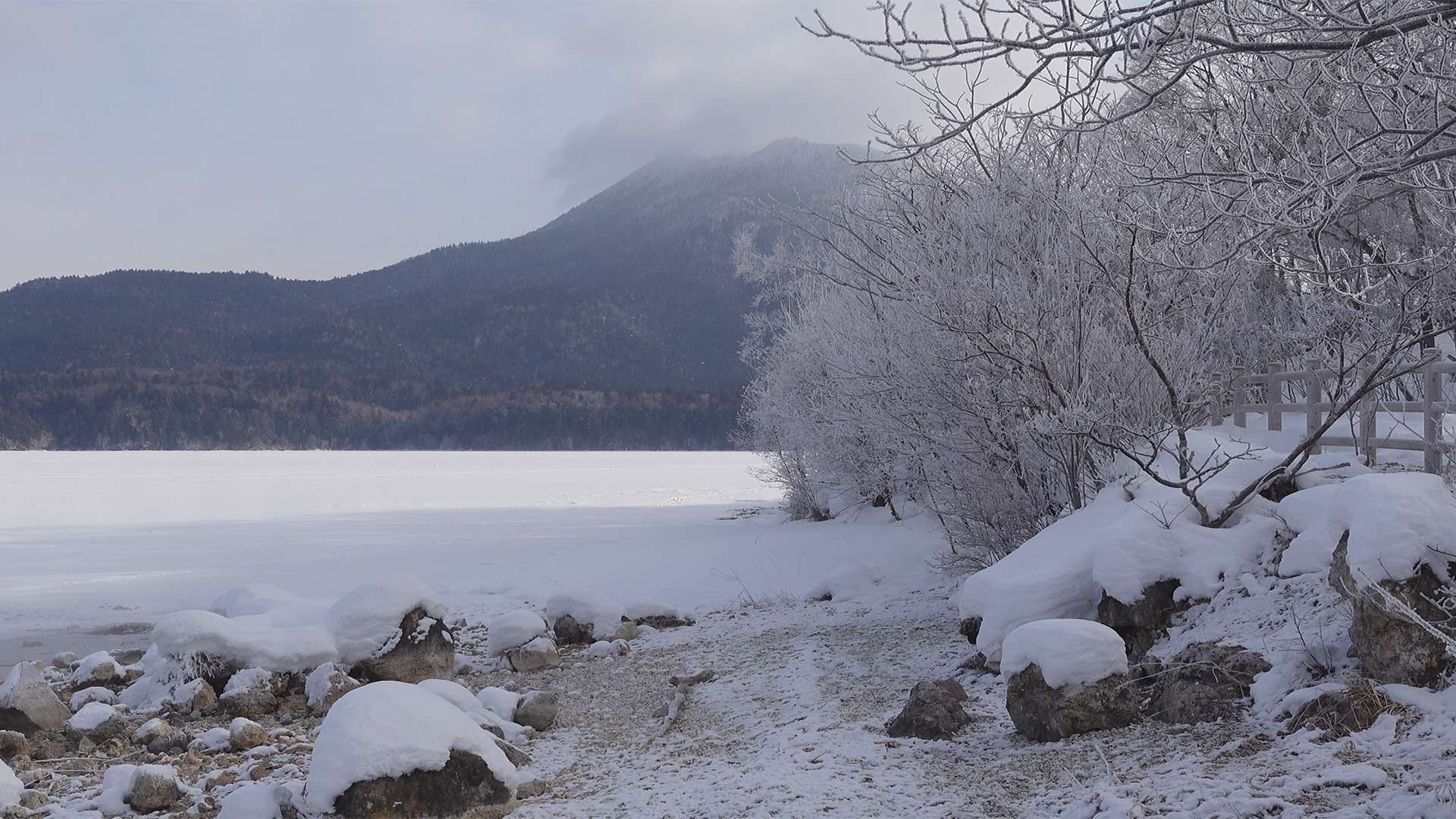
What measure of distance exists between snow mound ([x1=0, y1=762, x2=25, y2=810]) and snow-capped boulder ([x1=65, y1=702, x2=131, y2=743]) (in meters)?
1.14

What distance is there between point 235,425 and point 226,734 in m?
93.0

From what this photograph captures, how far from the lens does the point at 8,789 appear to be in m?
4.65

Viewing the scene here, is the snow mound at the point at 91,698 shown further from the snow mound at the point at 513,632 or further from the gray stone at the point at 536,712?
the gray stone at the point at 536,712

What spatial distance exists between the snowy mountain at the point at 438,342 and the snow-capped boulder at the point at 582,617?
5749 centimetres

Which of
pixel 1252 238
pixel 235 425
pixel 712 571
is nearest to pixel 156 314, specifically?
pixel 235 425

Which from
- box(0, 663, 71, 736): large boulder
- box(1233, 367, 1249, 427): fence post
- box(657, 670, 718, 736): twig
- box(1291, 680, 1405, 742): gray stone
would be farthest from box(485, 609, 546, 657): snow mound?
box(1233, 367, 1249, 427): fence post

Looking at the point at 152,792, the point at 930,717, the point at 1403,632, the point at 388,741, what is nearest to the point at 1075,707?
the point at 930,717

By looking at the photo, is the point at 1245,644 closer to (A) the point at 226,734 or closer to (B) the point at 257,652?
(A) the point at 226,734

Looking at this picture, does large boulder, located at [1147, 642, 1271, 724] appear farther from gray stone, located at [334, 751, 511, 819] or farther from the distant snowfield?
the distant snowfield

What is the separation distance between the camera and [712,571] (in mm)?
12055

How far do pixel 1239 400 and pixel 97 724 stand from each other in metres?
12.4

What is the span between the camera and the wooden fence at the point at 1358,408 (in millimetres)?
7195

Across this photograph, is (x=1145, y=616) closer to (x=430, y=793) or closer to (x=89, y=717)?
(x=430, y=793)

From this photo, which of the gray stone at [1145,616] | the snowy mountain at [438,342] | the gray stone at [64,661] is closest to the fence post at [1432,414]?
the gray stone at [1145,616]
